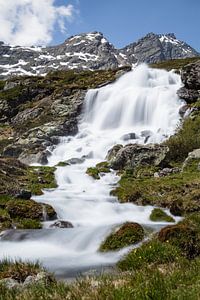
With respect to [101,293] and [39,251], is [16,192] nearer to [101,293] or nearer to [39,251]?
[39,251]

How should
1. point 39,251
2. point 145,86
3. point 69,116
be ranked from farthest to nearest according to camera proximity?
point 145,86
point 69,116
point 39,251

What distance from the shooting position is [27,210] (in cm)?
2462

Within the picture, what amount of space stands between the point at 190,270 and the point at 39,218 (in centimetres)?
1582

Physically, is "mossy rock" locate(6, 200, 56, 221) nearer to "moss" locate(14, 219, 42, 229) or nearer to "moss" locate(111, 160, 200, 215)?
"moss" locate(14, 219, 42, 229)

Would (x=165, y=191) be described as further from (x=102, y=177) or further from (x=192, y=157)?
(x=192, y=157)

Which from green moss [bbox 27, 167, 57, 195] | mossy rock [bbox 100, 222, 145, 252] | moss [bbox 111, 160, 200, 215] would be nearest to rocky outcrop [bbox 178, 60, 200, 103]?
green moss [bbox 27, 167, 57, 195]

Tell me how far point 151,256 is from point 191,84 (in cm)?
5753

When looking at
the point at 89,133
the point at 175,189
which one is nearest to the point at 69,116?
Answer: the point at 89,133

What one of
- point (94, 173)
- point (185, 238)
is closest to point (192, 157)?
point (94, 173)

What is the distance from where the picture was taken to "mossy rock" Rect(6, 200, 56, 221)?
79.2 ft

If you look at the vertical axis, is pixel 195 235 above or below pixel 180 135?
below

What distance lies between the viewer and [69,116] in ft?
230

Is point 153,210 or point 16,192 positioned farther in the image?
point 16,192

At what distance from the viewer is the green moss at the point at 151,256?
12.1 meters
